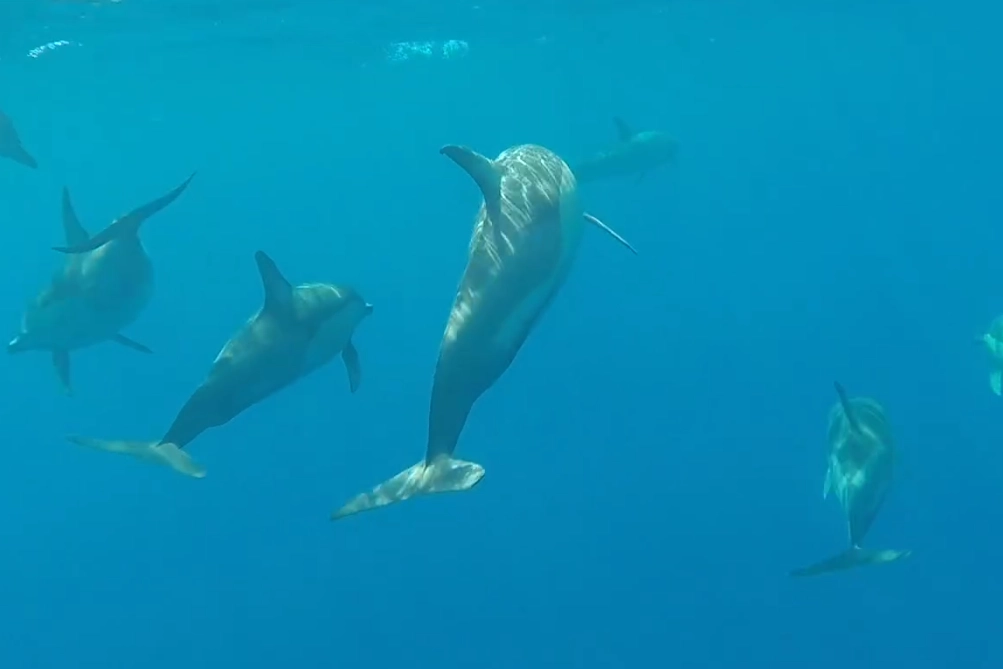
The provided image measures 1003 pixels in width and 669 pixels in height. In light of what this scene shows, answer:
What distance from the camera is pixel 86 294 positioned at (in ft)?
31.4

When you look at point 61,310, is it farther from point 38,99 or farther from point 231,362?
point 38,99

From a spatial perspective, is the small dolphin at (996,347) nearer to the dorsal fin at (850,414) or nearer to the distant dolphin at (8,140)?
the dorsal fin at (850,414)

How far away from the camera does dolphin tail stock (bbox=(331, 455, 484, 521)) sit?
5785 millimetres

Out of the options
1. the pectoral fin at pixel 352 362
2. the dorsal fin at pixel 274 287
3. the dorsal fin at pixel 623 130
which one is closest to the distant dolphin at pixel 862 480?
the pectoral fin at pixel 352 362

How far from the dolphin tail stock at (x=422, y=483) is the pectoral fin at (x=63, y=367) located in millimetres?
5998

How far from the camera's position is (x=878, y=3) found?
40312 mm

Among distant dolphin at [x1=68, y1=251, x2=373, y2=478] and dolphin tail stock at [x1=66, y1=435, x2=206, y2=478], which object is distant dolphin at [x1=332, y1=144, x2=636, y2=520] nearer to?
distant dolphin at [x1=68, y1=251, x2=373, y2=478]

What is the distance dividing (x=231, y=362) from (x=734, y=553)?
49.9 ft

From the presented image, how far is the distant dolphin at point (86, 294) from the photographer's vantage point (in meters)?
9.53

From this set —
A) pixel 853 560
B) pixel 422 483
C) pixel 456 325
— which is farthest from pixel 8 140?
pixel 853 560

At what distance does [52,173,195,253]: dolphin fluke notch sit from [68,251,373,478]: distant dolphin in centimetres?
159

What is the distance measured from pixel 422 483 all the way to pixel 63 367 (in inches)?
258

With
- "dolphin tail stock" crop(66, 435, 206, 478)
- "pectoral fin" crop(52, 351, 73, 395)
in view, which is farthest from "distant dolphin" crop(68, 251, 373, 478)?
"pectoral fin" crop(52, 351, 73, 395)

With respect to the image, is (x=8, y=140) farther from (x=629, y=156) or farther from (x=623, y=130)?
(x=623, y=130)
